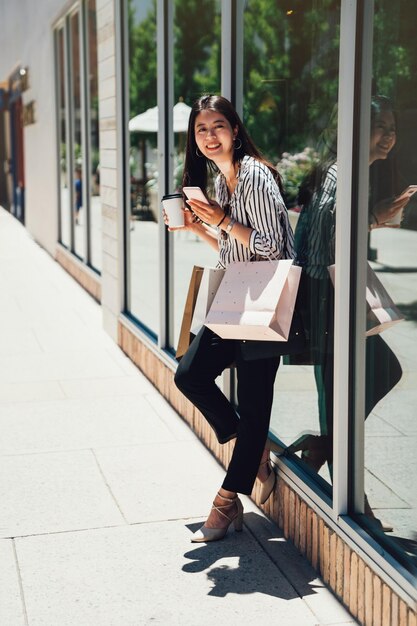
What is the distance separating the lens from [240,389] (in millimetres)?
3871

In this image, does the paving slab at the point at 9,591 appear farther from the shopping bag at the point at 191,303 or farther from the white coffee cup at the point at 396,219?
the white coffee cup at the point at 396,219

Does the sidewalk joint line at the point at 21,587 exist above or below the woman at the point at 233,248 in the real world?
below

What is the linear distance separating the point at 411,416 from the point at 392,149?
2.73ft

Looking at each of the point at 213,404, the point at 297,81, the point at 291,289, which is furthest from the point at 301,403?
the point at 297,81

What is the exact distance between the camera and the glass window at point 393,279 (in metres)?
2.88

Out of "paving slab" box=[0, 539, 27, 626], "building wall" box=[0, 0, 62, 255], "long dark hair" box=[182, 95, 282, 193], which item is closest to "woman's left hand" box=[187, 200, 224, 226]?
"long dark hair" box=[182, 95, 282, 193]

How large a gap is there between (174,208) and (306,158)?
580mm

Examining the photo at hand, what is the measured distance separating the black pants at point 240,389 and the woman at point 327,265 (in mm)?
213

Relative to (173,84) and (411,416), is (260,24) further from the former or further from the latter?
(411,416)

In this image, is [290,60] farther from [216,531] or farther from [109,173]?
[109,173]

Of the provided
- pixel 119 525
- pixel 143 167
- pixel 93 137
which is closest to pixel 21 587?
pixel 119 525

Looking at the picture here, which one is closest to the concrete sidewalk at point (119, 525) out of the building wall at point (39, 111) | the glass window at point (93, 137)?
the glass window at point (93, 137)

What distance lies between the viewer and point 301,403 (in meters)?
4.05

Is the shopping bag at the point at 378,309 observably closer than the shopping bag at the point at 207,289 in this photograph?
Yes
